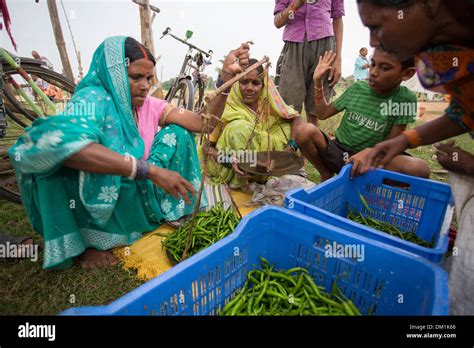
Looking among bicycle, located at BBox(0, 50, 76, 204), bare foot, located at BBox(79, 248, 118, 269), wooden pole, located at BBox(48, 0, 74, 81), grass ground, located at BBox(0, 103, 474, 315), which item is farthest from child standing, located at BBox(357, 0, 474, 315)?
wooden pole, located at BBox(48, 0, 74, 81)

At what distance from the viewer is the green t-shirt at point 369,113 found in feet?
8.53

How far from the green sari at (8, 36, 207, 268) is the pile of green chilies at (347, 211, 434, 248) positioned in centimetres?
142

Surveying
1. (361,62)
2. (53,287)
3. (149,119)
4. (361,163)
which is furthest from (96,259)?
(361,62)

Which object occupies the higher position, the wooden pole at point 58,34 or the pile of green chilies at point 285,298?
the wooden pole at point 58,34

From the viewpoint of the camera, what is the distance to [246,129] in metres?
3.10

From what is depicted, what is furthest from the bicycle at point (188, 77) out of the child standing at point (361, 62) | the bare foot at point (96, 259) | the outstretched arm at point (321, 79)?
the child standing at point (361, 62)

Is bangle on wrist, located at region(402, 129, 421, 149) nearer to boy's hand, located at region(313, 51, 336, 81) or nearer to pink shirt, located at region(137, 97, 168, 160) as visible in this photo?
boy's hand, located at region(313, 51, 336, 81)

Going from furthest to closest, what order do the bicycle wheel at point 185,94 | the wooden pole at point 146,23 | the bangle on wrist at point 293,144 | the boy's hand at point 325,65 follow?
the wooden pole at point 146,23, the bicycle wheel at point 185,94, the bangle on wrist at point 293,144, the boy's hand at point 325,65

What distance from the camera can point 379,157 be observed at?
74.5 inches

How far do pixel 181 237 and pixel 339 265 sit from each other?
1139 millimetres

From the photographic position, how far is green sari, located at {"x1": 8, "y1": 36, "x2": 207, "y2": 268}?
1.59 m

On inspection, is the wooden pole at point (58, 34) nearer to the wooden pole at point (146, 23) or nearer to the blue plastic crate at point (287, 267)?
the wooden pole at point (146, 23)

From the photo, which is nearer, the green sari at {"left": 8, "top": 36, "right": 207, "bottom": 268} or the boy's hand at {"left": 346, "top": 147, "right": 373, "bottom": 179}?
the green sari at {"left": 8, "top": 36, "right": 207, "bottom": 268}

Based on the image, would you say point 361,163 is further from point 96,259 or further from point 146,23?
point 146,23
